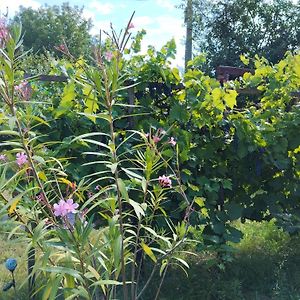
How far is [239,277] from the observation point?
3.97 meters

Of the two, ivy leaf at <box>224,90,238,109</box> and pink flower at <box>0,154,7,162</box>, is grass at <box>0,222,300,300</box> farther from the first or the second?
pink flower at <box>0,154,7,162</box>

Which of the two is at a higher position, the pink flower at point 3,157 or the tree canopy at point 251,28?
the tree canopy at point 251,28

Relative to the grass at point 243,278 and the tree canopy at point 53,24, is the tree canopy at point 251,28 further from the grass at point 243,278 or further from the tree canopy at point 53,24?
the tree canopy at point 53,24

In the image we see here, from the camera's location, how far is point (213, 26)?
15523mm

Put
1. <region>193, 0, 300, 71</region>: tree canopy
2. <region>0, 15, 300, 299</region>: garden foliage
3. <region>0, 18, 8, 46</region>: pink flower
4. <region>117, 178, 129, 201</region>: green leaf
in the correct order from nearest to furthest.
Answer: <region>0, 18, 8, 46</region>: pink flower < <region>117, 178, 129, 201</region>: green leaf < <region>0, 15, 300, 299</region>: garden foliage < <region>193, 0, 300, 71</region>: tree canopy

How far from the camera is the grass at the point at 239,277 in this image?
364 cm

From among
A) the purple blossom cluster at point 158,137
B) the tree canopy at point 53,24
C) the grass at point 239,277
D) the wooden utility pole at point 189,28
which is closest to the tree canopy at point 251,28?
the wooden utility pole at point 189,28

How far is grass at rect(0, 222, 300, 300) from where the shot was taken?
3.64 metres

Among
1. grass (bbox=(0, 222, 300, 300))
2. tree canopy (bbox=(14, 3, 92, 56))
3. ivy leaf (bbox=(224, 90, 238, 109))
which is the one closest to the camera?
ivy leaf (bbox=(224, 90, 238, 109))

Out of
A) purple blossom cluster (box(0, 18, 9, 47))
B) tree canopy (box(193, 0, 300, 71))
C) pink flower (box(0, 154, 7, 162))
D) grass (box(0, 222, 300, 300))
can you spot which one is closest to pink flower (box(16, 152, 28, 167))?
pink flower (box(0, 154, 7, 162))

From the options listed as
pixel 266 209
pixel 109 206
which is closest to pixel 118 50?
pixel 109 206

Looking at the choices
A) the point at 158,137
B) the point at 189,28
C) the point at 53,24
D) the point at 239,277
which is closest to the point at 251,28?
the point at 189,28

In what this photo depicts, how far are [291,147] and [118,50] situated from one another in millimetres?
2304

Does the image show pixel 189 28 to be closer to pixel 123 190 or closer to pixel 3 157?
pixel 3 157
